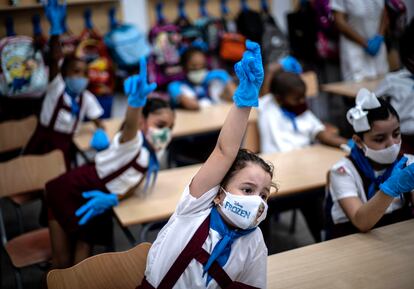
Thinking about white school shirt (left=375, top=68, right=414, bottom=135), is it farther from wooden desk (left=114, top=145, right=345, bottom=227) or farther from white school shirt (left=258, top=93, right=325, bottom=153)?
white school shirt (left=258, top=93, right=325, bottom=153)

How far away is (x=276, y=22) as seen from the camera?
5547 millimetres

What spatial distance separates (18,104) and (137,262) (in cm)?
272

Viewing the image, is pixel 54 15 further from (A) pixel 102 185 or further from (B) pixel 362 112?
(B) pixel 362 112

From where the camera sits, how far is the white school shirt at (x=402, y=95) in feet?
7.57

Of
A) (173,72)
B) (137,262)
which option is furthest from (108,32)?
(137,262)

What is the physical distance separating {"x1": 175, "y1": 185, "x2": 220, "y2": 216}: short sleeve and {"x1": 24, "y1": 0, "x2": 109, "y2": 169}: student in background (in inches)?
76.1

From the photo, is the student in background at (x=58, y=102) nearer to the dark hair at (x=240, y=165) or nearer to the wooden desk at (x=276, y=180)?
the wooden desk at (x=276, y=180)

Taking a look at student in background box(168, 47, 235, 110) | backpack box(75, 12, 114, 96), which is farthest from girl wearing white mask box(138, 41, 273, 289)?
backpack box(75, 12, 114, 96)

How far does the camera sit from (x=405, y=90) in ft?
7.73

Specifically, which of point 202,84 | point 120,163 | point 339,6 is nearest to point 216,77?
point 202,84

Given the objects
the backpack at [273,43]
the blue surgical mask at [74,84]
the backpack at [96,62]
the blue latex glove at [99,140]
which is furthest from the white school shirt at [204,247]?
the backpack at [273,43]

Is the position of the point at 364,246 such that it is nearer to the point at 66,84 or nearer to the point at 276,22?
the point at 66,84

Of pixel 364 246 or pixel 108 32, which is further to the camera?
pixel 108 32

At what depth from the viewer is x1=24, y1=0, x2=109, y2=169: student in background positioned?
10.2 ft
